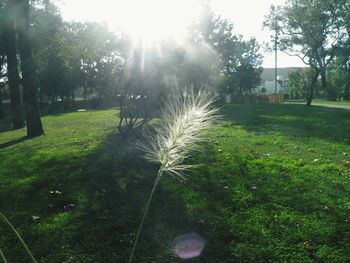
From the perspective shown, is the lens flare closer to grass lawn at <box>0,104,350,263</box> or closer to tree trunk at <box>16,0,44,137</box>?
grass lawn at <box>0,104,350,263</box>

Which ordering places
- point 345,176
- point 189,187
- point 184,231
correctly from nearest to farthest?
point 184,231 < point 189,187 < point 345,176

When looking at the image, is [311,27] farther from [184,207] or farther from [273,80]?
[273,80]

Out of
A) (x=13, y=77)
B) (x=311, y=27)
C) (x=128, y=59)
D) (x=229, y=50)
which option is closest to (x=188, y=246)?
(x=128, y=59)

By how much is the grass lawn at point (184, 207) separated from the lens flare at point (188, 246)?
73mm

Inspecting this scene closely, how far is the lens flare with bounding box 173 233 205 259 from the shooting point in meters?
4.64

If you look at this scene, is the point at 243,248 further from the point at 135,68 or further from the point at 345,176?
the point at 135,68

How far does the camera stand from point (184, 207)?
6035 millimetres

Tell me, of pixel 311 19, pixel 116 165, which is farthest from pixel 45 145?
pixel 311 19

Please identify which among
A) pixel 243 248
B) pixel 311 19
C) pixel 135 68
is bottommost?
pixel 243 248

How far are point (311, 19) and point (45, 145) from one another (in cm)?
3607

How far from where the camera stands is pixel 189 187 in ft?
23.0

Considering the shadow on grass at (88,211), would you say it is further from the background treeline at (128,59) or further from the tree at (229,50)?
the tree at (229,50)

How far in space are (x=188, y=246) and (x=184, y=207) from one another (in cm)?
123

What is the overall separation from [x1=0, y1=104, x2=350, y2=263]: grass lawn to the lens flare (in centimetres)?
7
